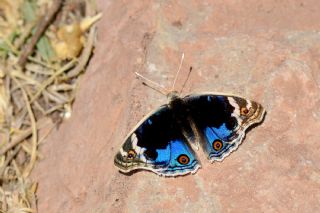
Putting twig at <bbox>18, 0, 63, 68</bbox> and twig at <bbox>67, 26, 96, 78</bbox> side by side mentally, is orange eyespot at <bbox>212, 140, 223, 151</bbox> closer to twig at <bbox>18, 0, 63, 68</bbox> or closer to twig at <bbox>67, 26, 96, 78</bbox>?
twig at <bbox>67, 26, 96, 78</bbox>

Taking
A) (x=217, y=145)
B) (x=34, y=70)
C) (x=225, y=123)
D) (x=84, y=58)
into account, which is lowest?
(x=217, y=145)

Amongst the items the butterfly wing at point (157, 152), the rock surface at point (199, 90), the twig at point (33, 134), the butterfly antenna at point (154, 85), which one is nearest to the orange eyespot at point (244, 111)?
the rock surface at point (199, 90)

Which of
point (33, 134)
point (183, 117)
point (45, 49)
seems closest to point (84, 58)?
point (45, 49)

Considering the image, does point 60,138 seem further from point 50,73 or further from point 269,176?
point 269,176

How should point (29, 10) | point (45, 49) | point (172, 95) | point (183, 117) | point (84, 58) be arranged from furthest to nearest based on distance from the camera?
point (29, 10)
point (45, 49)
point (84, 58)
point (172, 95)
point (183, 117)

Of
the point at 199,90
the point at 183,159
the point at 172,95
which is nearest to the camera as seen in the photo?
the point at 183,159

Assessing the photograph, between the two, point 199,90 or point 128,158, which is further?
point 199,90

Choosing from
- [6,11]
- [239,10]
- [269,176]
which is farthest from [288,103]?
[6,11]

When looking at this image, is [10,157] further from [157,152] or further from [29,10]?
[157,152]

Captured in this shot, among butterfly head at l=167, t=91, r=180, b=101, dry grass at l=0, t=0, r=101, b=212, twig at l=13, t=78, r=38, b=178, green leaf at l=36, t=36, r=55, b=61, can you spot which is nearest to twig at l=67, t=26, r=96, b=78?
dry grass at l=0, t=0, r=101, b=212
